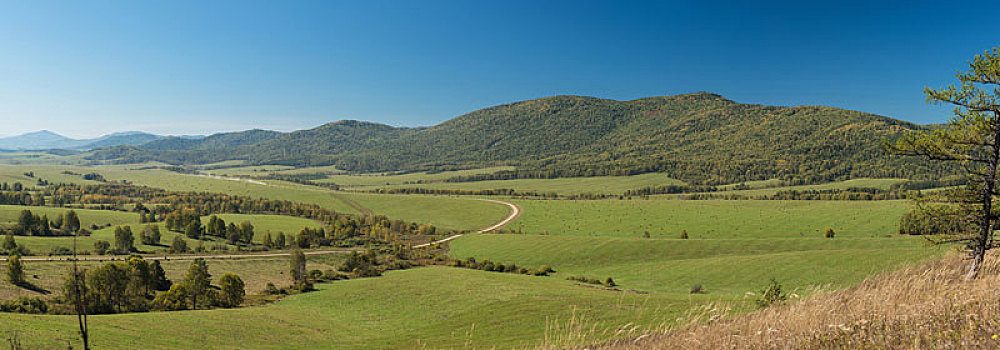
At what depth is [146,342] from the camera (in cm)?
2986

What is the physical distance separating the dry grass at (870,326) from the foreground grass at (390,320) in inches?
398

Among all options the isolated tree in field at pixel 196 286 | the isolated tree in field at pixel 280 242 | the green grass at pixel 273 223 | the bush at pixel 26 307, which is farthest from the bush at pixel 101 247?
the bush at pixel 26 307

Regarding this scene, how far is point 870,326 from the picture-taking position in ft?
22.1

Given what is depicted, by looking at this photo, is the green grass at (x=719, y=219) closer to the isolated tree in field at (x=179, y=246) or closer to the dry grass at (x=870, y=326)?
the isolated tree in field at (x=179, y=246)

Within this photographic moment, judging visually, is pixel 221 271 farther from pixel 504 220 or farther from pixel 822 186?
pixel 822 186

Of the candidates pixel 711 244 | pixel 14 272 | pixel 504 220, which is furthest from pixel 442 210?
pixel 14 272

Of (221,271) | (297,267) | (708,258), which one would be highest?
(708,258)

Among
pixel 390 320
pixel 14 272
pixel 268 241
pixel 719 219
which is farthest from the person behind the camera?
pixel 268 241

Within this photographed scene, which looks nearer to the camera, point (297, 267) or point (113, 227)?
point (297, 267)

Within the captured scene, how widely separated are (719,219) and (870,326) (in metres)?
109

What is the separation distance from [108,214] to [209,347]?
14009cm

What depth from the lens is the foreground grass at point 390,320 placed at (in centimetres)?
2666

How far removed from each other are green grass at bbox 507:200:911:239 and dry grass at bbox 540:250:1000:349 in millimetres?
89557

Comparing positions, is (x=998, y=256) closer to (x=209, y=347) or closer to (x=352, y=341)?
(x=352, y=341)
